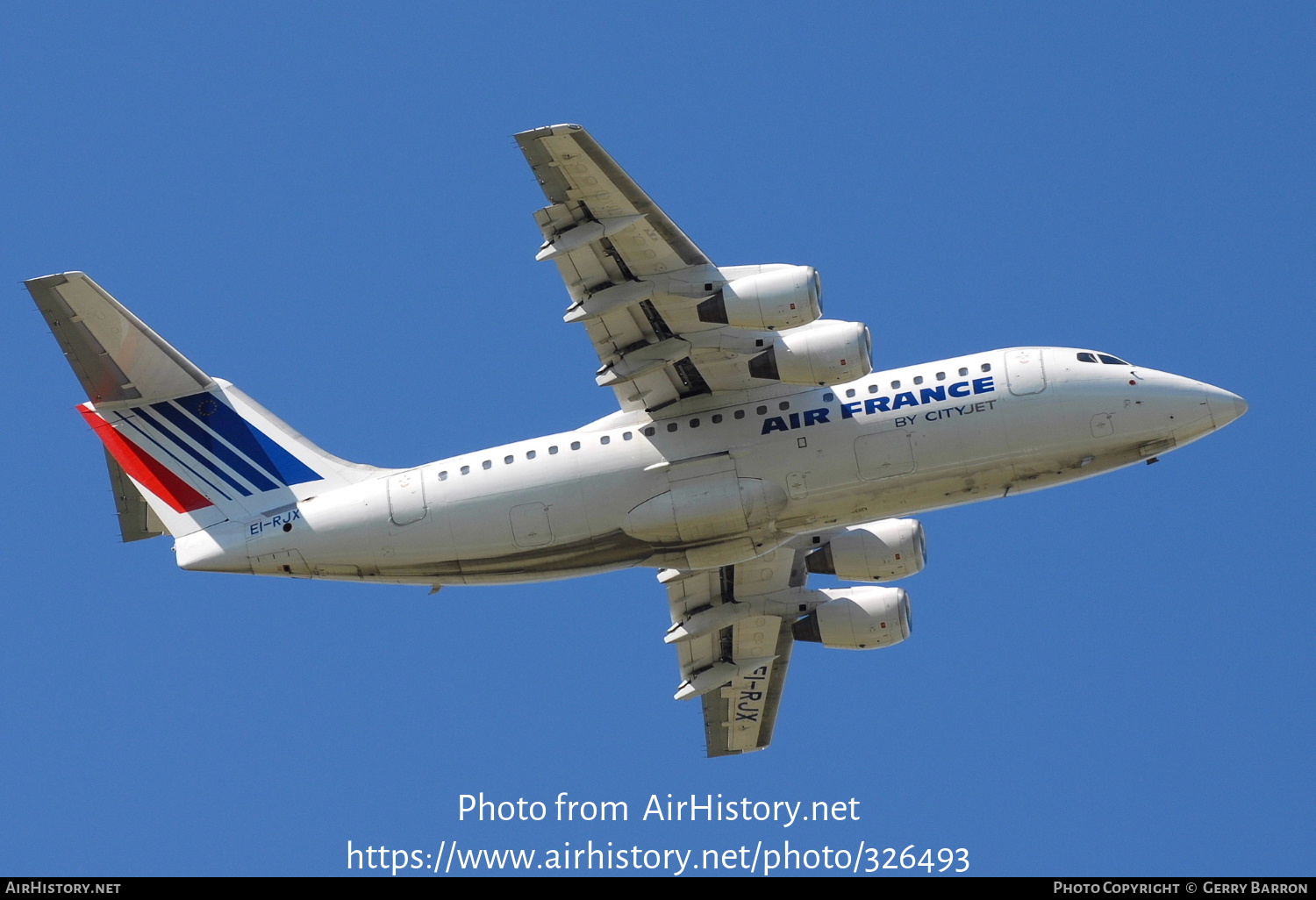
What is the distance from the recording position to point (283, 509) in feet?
83.8

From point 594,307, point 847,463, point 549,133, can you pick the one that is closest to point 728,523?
point 847,463

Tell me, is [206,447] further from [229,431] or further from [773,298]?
[773,298]

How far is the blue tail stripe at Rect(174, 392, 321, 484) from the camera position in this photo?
1021 inches

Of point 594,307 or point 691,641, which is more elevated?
point 594,307

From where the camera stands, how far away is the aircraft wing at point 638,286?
2258 centimetres

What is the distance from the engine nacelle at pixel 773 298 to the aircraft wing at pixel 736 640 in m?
5.16

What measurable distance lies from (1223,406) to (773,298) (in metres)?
6.51

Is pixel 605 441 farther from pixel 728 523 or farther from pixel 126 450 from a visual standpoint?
pixel 126 450

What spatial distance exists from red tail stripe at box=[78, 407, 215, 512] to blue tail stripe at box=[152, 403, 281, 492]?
611 millimetres

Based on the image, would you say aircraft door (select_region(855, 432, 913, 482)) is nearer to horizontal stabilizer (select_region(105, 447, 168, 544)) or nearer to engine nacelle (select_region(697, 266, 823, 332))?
engine nacelle (select_region(697, 266, 823, 332))

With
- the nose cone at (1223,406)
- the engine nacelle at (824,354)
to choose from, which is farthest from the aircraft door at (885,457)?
the nose cone at (1223,406)

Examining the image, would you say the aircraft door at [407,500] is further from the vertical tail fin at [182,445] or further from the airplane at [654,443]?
the vertical tail fin at [182,445]

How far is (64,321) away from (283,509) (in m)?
3.95
